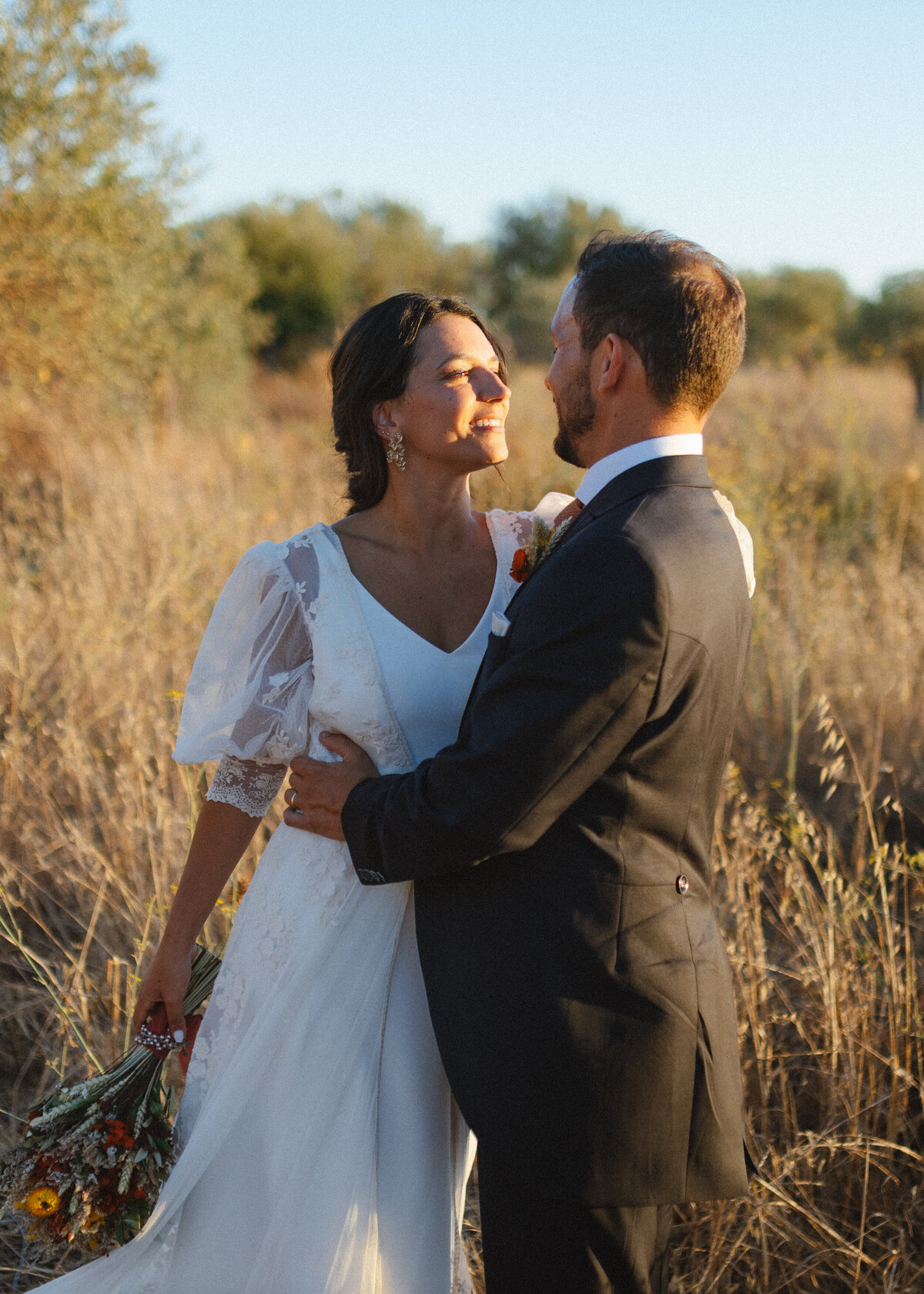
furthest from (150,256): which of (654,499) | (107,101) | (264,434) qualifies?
(654,499)

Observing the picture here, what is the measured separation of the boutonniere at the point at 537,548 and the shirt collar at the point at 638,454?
0.31ft

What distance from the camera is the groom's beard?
1.49 metres

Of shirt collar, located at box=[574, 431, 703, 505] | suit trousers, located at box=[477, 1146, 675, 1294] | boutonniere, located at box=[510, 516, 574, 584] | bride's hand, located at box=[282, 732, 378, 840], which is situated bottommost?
suit trousers, located at box=[477, 1146, 675, 1294]

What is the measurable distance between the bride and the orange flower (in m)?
0.14

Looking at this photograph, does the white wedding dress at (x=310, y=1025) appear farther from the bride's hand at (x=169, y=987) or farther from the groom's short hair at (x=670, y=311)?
the groom's short hair at (x=670, y=311)

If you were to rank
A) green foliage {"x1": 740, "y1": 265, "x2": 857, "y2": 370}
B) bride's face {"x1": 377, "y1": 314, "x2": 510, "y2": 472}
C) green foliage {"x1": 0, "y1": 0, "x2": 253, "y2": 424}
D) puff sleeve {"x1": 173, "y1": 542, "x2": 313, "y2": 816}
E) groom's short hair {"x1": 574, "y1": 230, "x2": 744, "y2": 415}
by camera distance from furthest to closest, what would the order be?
1. green foliage {"x1": 740, "y1": 265, "x2": 857, "y2": 370}
2. green foliage {"x1": 0, "y1": 0, "x2": 253, "y2": 424}
3. bride's face {"x1": 377, "y1": 314, "x2": 510, "y2": 472}
4. puff sleeve {"x1": 173, "y1": 542, "x2": 313, "y2": 816}
5. groom's short hair {"x1": 574, "y1": 230, "x2": 744, "y2": 415}

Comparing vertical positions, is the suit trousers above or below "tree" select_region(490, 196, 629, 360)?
below

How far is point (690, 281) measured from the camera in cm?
141

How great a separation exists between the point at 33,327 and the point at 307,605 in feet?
23.7

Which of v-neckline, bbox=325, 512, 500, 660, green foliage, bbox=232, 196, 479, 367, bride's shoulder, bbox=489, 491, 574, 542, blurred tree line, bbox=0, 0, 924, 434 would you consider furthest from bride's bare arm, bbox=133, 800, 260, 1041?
green foliage, bbox=232, 196, 479, 367

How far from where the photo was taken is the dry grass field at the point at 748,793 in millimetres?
2299

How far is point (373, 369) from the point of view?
6.75 feet

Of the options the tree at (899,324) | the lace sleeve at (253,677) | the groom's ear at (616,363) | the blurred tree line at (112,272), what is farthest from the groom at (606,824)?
the tree at (899,324)

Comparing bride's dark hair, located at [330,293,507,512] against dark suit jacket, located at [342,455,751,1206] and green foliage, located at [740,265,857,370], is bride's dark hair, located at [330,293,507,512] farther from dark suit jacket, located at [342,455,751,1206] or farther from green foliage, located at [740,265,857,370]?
green foliage, located at [740,265,857,370]
